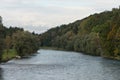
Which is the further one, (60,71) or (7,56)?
(7,56)

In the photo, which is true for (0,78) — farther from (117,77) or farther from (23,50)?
(23,50)

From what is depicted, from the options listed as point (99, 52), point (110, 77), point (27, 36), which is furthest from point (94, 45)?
Answer: point (110, 77)

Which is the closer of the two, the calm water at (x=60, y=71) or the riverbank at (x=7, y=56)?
the calm water at (x=60, y=71)

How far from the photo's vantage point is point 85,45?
185375 mm

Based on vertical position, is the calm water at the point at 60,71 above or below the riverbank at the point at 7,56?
below

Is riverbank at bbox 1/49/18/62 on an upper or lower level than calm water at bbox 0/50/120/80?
upper

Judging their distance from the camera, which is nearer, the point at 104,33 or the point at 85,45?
the point at 104,33

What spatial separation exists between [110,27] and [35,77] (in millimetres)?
81174

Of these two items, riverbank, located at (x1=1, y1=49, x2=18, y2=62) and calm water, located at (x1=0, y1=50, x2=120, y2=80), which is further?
riverbank, located at (x1=1, y1=49, x2=18, y2=62)

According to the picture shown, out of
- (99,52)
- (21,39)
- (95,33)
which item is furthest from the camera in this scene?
(95,33)

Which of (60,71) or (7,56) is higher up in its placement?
(7,56)

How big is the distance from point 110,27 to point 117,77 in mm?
77802

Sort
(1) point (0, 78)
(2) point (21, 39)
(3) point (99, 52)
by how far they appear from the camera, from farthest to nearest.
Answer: (3) point (99, 52) → (2) point (21, 39) → (1) point (0, 78)

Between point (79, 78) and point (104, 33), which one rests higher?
point (104, 33)
